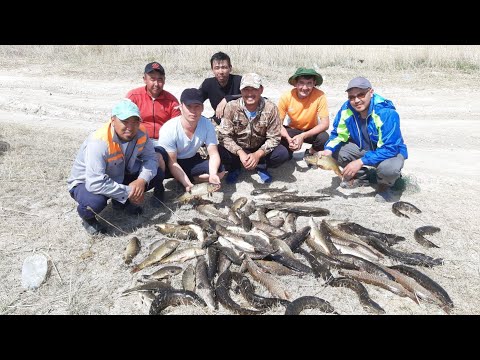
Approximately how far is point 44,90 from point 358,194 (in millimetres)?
11297

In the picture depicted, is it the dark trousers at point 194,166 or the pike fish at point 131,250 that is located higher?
the dark trousers at point 194,166

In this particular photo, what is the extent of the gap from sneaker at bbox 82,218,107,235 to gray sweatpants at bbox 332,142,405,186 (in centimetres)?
390

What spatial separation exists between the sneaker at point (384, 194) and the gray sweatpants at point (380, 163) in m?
0.18

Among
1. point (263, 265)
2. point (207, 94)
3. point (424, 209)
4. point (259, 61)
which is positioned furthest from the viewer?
point (259, 61)

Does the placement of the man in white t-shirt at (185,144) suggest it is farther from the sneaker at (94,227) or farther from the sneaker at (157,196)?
the sneaker at (94,227)

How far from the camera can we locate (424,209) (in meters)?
5.69

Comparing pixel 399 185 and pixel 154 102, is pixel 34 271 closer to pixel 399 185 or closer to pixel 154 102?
pixel 154 102

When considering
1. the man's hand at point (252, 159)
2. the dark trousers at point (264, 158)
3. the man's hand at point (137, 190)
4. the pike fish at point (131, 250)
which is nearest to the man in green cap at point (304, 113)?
the dark trousers at point (264, 158)

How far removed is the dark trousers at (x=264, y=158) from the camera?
6.54 meters

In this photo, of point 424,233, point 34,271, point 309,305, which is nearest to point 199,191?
point 34,271

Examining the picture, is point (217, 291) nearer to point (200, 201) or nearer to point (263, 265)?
point (263, 265)

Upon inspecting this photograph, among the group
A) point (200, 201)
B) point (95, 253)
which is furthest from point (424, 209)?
point (95, 253)

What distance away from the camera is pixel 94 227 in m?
5.10

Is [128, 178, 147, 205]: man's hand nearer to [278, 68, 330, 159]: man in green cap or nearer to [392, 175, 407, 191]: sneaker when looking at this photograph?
[278, 68, 330, 159]: man in green cap
